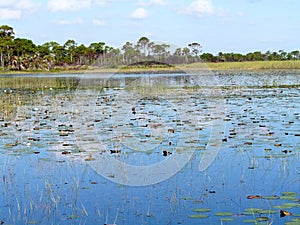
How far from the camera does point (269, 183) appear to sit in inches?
234

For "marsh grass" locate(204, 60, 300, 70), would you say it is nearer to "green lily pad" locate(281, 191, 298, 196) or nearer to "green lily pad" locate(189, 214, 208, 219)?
"green lily pad" locate(281, 191, 298, 196)

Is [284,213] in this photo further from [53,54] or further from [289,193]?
[53,54]

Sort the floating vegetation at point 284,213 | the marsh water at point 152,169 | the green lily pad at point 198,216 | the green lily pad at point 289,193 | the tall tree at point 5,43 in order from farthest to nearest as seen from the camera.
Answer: the tall tree at point 5,43 < the green lily pad at point 289,193 < the marsh water at point 152,169 < the green lily pad at point 198,216 < the floating vegetation at point 284,213

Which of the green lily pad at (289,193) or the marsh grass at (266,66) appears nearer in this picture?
the green lily pad at (289,193)

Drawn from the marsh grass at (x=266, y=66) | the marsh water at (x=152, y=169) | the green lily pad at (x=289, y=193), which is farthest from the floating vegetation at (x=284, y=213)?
the marsh grass at (x=266, y=66)

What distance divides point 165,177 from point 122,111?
24.9 ft

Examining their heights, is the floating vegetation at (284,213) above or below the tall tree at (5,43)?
below

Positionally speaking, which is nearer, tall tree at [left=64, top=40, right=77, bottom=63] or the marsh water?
the marsh water

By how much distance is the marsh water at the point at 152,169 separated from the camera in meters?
5.08

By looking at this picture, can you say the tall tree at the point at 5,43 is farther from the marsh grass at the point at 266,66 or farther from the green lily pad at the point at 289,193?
the green lily pad at the point at 289,193

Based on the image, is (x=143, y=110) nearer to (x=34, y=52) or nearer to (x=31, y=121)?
(x=31, y=121)

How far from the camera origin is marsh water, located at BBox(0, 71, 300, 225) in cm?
508

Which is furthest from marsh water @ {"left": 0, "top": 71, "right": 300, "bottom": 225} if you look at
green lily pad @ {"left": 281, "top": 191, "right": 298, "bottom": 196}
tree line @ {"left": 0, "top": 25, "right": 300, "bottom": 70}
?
tree line @ {"left": 0, "top": 25, "right": 300, "bottom": 70}

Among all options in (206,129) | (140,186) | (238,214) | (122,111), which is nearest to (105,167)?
(140,186)
